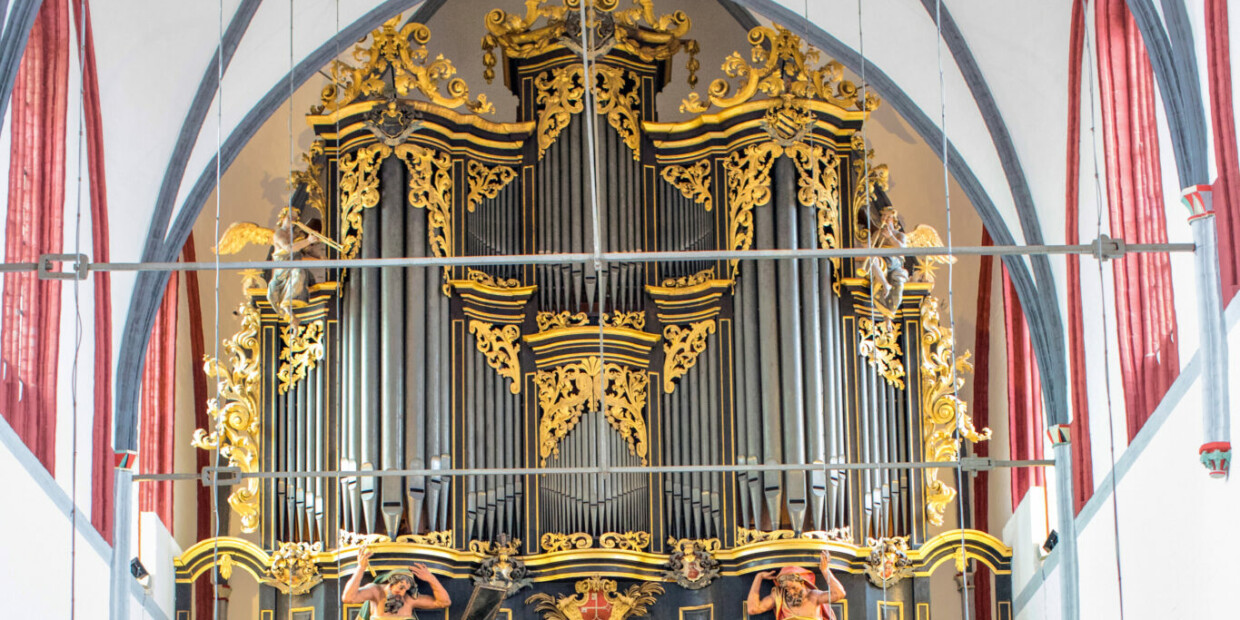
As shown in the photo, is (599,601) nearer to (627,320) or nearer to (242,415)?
(627,320)

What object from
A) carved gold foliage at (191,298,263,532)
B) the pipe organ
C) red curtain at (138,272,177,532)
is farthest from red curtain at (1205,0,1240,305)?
red curtain at (138,272,177,532)

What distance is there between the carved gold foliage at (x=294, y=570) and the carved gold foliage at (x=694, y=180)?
3465 mm

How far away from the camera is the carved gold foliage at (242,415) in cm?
1330

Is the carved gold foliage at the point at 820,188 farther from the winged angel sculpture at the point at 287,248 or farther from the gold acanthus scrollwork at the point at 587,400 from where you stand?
the winged angel sculpture at the point at 287,248

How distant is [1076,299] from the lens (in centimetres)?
1309

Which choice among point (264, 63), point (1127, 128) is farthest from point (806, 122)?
point (264, 63)

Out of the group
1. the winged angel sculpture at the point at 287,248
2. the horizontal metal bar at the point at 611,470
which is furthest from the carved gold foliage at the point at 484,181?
the horizontal metal bar at the point at 611,470

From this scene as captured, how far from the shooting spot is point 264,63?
1421cm

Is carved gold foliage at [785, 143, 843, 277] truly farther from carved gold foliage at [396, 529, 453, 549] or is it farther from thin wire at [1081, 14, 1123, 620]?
carved gold foliage at [396, 529, 453, 549]

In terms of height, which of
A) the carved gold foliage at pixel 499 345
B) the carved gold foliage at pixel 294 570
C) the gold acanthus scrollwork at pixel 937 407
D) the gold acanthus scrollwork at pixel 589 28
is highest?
the gold acanthus scrollwork at pixel 589 28

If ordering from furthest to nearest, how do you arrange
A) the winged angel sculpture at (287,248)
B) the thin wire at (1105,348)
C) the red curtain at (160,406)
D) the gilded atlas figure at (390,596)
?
the red curtain at (160,406)
the winged angel sculpture at (287,248)
the gilded atlas figure at (390,596)
the thin wire at (1105,348)

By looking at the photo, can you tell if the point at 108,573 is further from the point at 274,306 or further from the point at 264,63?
the point at 264,63

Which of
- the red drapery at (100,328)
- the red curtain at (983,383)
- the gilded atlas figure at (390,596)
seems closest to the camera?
the gilded atlas figure at (390,596)

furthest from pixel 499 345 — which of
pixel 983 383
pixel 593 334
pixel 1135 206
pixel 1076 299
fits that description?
pixel 983 383
